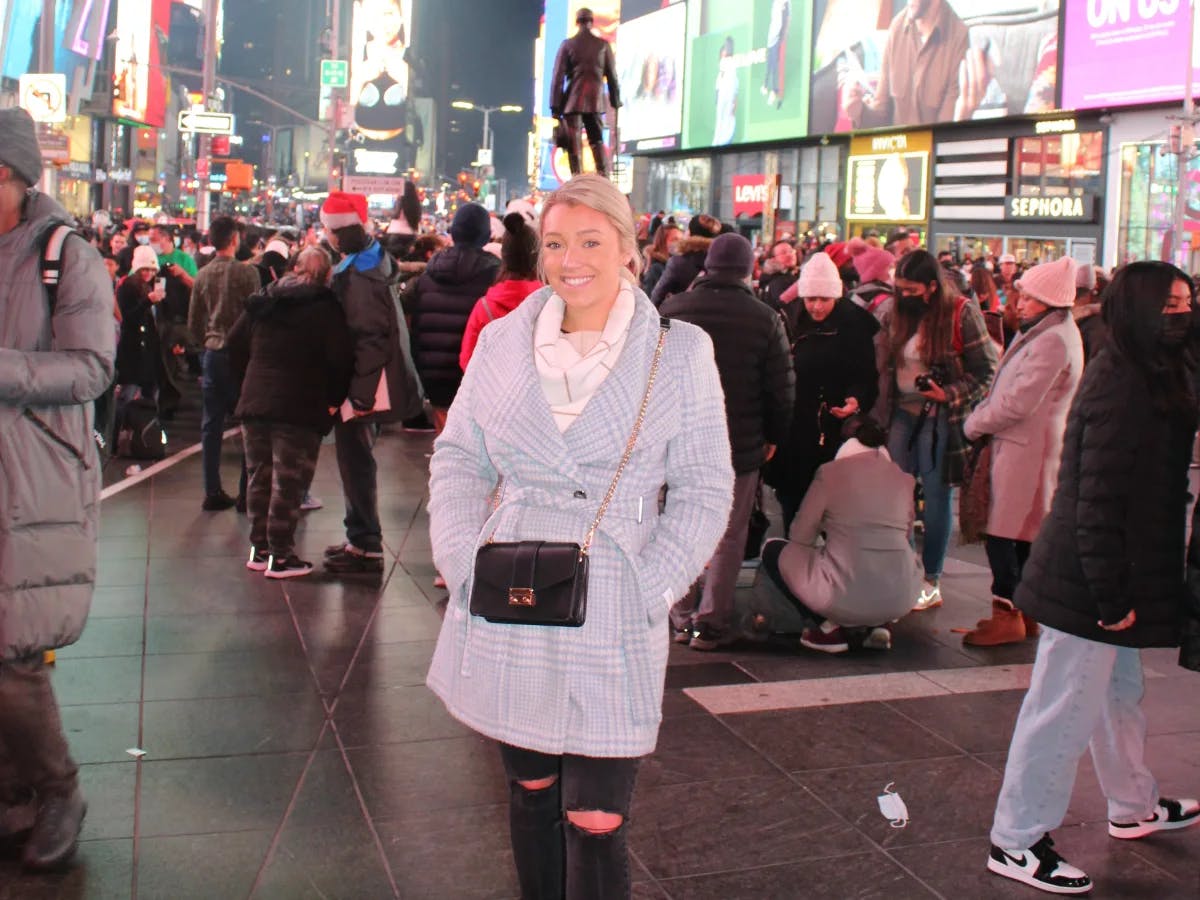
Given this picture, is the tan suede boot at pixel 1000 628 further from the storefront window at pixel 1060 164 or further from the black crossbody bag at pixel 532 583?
the storefront window at pixel 1060 164

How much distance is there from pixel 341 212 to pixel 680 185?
53.4 meters

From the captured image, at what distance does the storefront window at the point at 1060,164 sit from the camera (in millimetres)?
34969

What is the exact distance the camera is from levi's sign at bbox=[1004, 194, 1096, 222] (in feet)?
114

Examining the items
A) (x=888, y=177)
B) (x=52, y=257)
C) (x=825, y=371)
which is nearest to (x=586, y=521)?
(x=52, y=257)

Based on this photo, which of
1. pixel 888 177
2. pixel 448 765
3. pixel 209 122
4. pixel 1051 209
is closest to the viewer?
pixel 448 765

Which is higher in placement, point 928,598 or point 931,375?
point 931,375

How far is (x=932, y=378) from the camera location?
803cm

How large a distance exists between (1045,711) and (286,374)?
5152 millimetres

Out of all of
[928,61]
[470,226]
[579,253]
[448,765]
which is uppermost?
[928,61]

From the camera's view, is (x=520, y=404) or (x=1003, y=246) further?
(x=1003, y=246)

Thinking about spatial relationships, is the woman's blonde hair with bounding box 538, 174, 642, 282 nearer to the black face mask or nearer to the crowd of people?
the crowd of people

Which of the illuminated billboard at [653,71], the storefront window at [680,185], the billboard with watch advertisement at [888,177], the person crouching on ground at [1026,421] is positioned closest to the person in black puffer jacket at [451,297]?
the person crouching on ground at [1026,421]

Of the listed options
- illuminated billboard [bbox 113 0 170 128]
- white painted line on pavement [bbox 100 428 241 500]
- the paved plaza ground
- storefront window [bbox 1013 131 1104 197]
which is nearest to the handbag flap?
the paved plaza ground

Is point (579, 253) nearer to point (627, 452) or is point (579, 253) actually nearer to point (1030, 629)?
point (627, 452)
